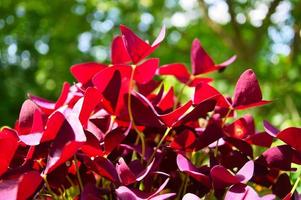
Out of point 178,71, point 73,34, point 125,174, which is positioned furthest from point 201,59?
point 73,34

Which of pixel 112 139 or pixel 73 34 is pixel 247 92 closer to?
pixel 112 139

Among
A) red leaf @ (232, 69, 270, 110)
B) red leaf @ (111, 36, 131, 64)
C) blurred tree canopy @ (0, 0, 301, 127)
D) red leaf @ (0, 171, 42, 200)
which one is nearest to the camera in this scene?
red leaf @ (0, 171, 42, 200)

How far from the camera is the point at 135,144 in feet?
1.88

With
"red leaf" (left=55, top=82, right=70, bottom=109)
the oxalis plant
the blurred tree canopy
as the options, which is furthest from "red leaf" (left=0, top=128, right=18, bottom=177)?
the blurred tree canopy

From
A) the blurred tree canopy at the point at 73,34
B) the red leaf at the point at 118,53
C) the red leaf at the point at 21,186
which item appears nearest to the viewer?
the red leaf at the point at 21,186

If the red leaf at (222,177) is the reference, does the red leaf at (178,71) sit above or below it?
above

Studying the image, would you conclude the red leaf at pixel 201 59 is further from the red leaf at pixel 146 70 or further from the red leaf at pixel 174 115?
the red leaf at pixel 174 115

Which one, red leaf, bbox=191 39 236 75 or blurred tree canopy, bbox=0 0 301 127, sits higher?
red leaf, bbox=191 39 236 75

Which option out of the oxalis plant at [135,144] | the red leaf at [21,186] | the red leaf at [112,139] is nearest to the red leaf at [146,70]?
the oxalis plant at [135,144]

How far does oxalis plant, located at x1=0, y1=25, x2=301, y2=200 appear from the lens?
43 cm

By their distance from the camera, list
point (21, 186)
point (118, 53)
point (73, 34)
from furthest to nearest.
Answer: point (73, 34)
point (118, 53)
point (21, 186)

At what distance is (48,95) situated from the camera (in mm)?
3891

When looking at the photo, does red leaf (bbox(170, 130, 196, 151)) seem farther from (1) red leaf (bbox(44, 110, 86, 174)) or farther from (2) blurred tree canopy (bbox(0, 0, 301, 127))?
(2) blurred tree canopy (bbox(0, 0, 301, 127))

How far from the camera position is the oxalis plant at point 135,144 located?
431mm
